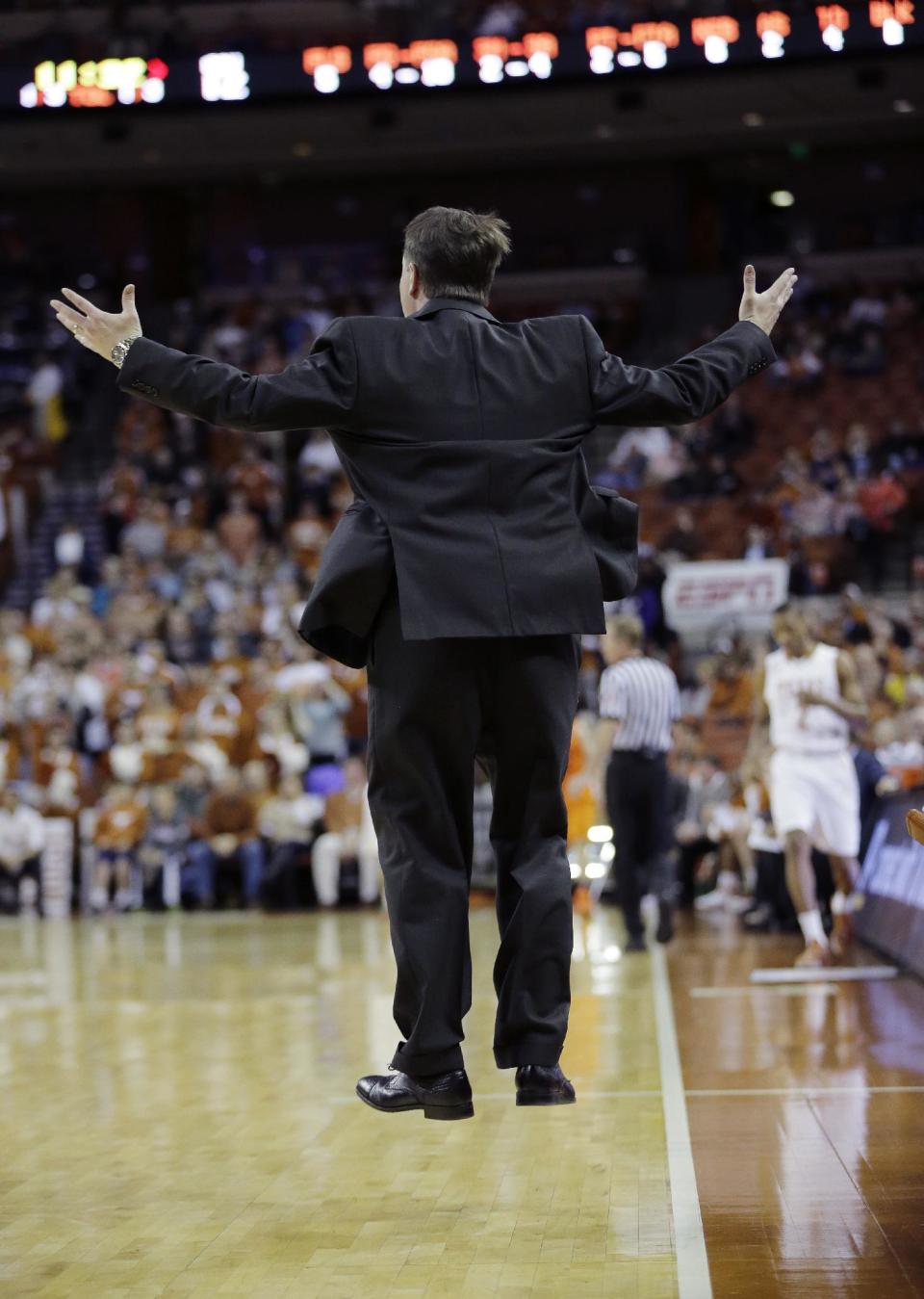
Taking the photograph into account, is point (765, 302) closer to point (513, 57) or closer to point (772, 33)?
point (772, 33)

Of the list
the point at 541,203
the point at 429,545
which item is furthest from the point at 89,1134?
the point at 541,203

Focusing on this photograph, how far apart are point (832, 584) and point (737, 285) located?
26.9 ft

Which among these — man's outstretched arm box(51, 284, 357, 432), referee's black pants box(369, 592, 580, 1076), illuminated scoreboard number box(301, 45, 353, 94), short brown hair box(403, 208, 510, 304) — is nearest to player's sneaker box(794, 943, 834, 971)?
referee's black pants box(369, 592, 580, 1076)

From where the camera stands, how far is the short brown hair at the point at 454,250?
3840 millimetres

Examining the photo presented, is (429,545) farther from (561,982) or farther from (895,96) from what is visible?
(895,96)

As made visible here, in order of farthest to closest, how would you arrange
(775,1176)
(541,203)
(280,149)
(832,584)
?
(541,203) → (280,149) → (832,584) → (775,1176)

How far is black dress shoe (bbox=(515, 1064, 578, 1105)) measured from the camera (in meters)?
3.69

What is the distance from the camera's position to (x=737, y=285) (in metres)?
24.9

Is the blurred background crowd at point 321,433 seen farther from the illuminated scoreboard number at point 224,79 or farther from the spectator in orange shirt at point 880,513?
the illuminated scoreboard number at point 224,79

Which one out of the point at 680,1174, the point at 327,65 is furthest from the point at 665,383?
the point at 327,65

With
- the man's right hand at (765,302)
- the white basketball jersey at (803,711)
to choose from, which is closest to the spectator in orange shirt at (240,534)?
the white basketball jersey at (803,711)

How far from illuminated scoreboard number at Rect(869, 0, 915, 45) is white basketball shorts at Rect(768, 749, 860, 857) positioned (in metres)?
12.1

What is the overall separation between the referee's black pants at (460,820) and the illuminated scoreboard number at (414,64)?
1771cm

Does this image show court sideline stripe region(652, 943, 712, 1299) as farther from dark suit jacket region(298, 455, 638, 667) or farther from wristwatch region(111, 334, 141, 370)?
wristwatch region(111, 334, 141, 370)
